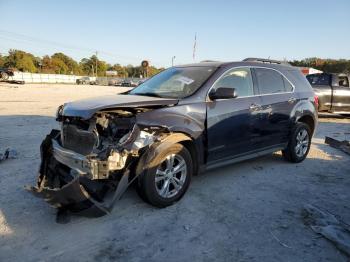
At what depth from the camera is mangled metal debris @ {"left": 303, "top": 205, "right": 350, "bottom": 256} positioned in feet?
11.6

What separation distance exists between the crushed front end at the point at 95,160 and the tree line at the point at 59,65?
2740 inches

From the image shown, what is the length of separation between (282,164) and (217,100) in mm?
2444

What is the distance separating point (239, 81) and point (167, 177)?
2052 millimetres

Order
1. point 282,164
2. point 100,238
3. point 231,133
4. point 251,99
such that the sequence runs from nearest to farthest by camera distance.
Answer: point 100,238 → point 231,133 → point 251,99 → point 282,164

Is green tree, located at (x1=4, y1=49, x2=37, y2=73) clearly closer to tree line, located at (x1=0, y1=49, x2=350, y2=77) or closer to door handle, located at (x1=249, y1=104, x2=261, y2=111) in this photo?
tree line, located at (x1=0, y1=49, x2=350, y2=77)

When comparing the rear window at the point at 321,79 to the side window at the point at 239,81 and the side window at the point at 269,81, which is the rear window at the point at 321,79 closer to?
the side window at the point at 269,81

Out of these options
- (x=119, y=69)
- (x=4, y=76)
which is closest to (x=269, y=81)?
(x=4, y=76)

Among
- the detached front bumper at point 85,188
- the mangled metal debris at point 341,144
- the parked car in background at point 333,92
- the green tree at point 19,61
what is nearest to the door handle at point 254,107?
the detached front bumper at point 85,188

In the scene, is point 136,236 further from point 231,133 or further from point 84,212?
point 231,133

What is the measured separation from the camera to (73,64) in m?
114

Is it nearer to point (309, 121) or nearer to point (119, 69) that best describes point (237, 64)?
point (309, 121)

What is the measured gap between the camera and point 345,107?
13102 millimetres

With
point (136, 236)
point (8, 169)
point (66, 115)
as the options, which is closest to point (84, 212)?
point (136, 236)

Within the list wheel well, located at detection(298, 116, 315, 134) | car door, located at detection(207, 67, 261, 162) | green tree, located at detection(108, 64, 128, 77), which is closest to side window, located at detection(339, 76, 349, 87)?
wheel well, located at detection(298, 116, 315, 134)
